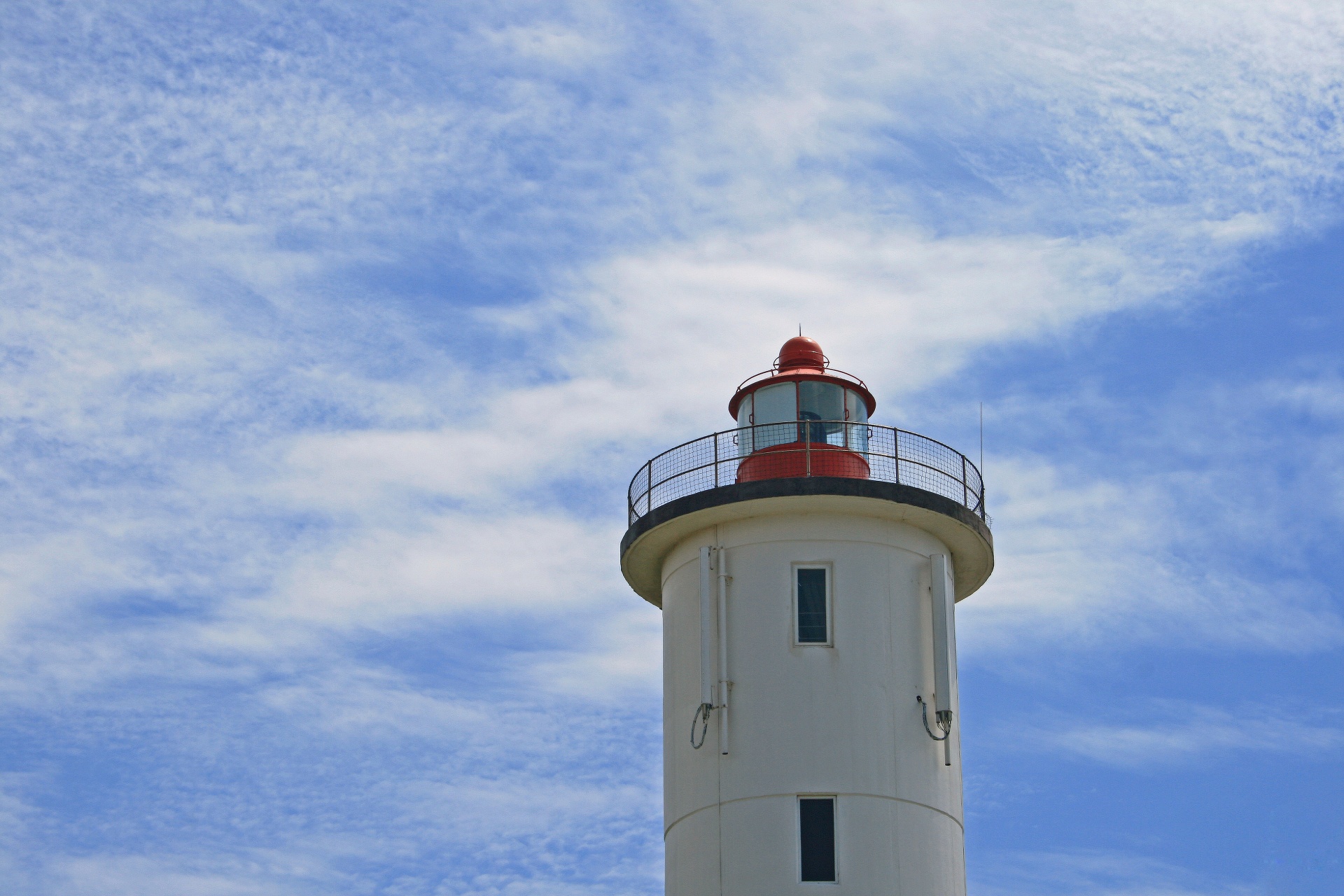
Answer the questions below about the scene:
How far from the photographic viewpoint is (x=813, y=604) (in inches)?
1076

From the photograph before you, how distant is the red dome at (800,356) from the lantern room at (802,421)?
1cm

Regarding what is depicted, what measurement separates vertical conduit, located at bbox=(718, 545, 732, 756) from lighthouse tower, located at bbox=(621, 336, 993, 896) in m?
0.03

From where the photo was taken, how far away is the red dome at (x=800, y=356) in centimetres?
3016

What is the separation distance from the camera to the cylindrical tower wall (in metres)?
25.9

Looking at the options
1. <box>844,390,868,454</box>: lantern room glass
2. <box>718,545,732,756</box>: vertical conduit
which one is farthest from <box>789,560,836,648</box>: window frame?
<box>844,390,868,454</box>: lantern room glass

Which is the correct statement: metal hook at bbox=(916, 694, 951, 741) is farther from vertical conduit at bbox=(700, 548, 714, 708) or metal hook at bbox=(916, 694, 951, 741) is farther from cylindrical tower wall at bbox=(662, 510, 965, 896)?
vertical conduit at bbox=(700, 548, 714, 708)

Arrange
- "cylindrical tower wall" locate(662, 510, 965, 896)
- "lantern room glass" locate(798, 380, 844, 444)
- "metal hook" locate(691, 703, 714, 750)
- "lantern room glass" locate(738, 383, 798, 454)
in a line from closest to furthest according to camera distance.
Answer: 1. "cylindrical tower wall" locate(662, 510, 965, 896)
2. "metal hook" locate(691, 703, 714, 750)
3. "lantern room glass" locate(738, 383, 798, 454)
4. "lantern room glass" locate(798, 380, 844, 444)

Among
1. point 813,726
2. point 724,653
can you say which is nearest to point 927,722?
point 813,726

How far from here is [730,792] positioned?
26453 millimetres

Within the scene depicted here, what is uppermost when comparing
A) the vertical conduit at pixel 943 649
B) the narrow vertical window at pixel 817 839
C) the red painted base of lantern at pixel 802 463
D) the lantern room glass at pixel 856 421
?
the lantern room glass at pixel 856 421

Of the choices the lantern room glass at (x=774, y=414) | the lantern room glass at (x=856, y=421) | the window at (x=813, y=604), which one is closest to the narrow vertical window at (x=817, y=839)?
the window at (x=813, y=604)

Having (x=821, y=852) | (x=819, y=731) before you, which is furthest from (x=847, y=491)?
(x=821, y=852)

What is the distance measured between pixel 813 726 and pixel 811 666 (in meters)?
0.98

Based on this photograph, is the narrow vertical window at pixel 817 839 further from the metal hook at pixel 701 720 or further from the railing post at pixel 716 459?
the railing post at pixel 716 459
